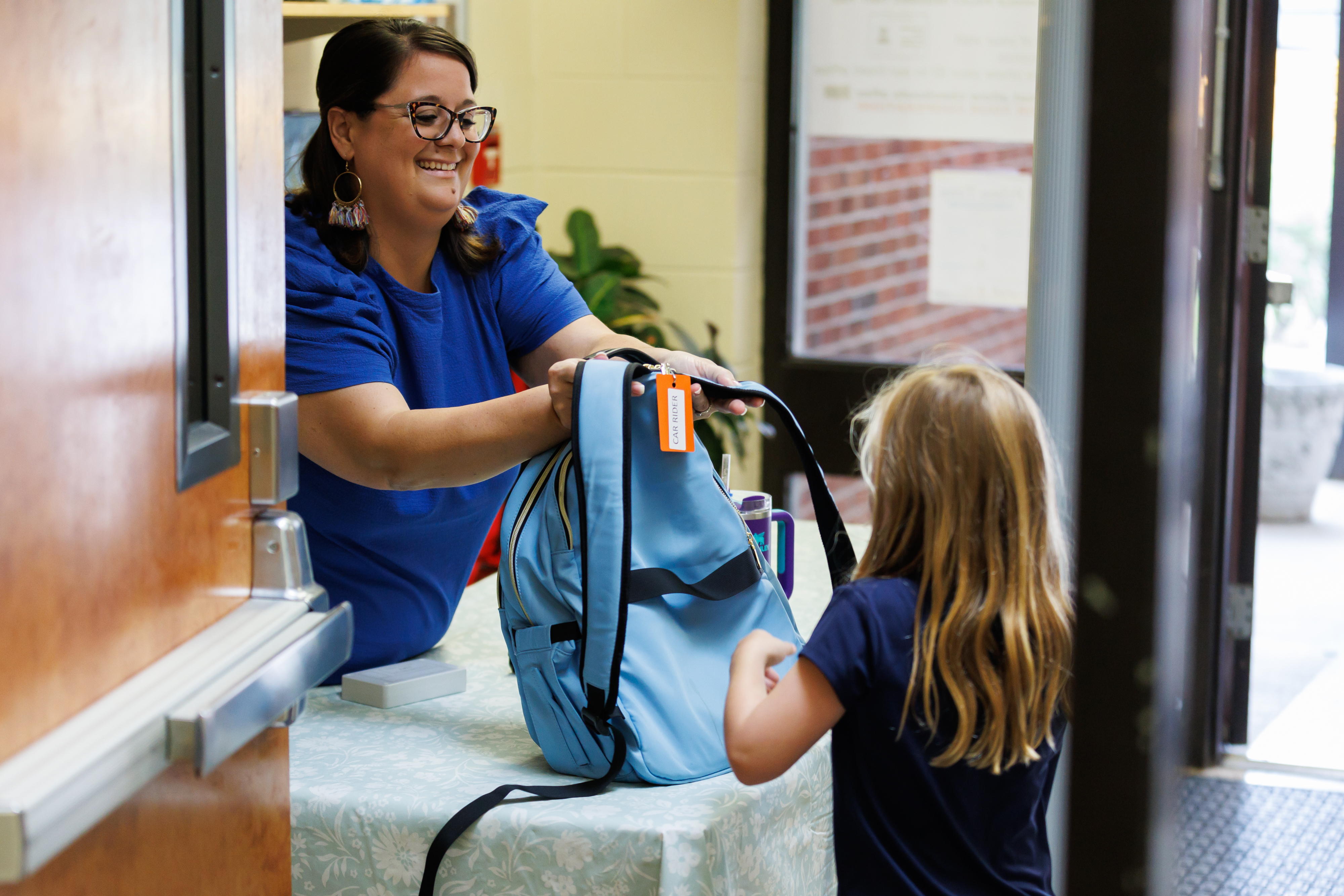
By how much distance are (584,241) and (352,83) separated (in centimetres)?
176

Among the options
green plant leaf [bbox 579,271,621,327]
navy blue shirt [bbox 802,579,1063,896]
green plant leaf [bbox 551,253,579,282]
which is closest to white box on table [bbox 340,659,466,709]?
navy blue shirt [bbox 802,579,1063,896]

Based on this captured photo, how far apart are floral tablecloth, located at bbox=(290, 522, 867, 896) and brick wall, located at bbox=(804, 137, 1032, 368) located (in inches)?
84.2

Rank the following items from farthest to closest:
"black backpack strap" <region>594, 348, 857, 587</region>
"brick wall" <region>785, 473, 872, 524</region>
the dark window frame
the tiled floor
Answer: "brick wall" <region>785, 473, 872, 524</region>
the tiled floor
"black backpack strap" <region>594, 348, 857, 587</region>
the dark window frame

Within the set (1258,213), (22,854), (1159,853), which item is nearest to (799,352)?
(1258,213)

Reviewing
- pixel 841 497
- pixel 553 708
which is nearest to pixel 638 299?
pixel 841 497

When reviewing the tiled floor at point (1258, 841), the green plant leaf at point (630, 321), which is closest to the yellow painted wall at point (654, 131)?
the green plant leaf at point (630, 321)

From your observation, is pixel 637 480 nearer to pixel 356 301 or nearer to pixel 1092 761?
pixel 356 301

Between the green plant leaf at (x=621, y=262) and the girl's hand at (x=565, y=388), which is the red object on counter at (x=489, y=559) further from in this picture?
the girl's hand at (x=565, y=388)

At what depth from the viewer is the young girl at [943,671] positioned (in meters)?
1.06

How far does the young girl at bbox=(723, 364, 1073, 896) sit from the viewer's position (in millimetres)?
1056

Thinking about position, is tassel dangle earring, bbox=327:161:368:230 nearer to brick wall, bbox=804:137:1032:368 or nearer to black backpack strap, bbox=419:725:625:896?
black backpack strap, bbox=419:725:625:896

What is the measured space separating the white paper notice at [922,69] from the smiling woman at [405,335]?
1.85 meters

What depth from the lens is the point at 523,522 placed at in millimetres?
1289

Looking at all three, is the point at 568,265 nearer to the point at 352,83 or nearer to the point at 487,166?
the point at 487,166
